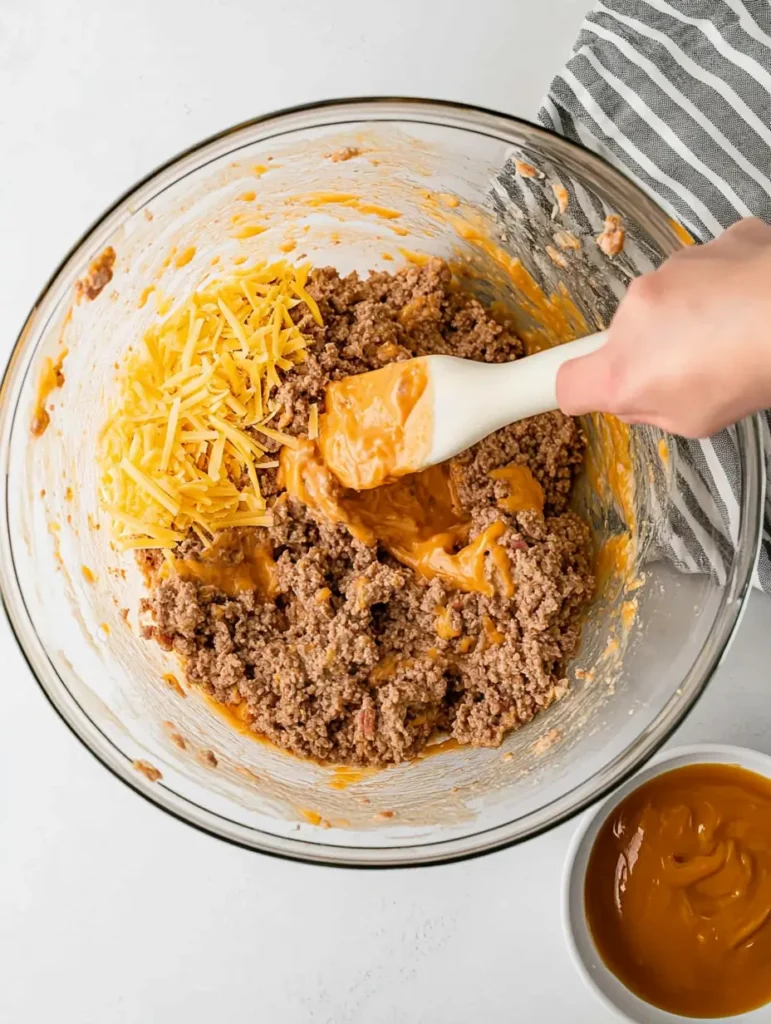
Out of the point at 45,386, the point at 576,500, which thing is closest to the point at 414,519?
the point at 576,500

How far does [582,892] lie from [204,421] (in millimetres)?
1113

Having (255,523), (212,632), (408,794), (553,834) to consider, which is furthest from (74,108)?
(553,834)

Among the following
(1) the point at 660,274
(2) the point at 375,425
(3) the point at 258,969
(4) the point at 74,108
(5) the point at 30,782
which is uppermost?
(4) the point at 74,108

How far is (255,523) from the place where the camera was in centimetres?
167

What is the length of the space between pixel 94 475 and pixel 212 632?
1.23 ft

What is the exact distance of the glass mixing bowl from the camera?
1.53 meters

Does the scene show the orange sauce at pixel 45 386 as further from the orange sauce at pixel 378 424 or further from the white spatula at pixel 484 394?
the white spatula at pixel 484 394

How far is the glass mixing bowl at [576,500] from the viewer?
1.53 m

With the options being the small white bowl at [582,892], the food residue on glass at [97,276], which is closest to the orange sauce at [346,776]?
the small white bowl at [582,892]

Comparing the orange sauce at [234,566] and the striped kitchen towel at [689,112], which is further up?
the striped kitchen towel at [689,112]

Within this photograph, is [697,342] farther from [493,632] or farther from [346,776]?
[346,776]

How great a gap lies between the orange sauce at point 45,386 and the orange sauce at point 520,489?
789mm

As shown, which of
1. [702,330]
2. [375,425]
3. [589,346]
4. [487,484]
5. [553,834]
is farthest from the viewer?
[553,834]

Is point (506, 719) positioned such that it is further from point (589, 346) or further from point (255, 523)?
point (589, 346)
